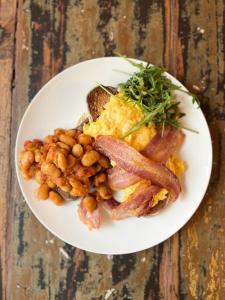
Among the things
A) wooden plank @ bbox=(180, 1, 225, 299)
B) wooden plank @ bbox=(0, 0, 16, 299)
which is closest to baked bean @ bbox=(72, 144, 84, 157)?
wooden plank @ bbox=(0, 0, 16, 299)

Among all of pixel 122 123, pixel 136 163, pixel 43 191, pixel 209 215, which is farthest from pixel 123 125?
pixel 209 215

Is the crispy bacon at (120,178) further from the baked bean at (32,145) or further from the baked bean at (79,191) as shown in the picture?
the baked bean at (32,145)

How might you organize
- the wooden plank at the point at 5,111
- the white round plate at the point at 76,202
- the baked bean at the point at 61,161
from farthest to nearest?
the wooden plank at the point at 5,111
the white round plate at the point at 76,202
the baked bean at the point at 61,161

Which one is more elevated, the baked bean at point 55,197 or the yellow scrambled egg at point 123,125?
the yellow scrambled egg at point 123,125

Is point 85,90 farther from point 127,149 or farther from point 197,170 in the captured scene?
point 197,170

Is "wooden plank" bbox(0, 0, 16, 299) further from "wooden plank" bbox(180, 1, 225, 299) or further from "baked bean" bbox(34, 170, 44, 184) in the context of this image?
"wooden plank" bbox(180, 1, 225, 299)

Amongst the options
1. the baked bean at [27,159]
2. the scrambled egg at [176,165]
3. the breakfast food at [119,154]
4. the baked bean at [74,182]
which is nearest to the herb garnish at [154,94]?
the breakfast food at [119,154]
